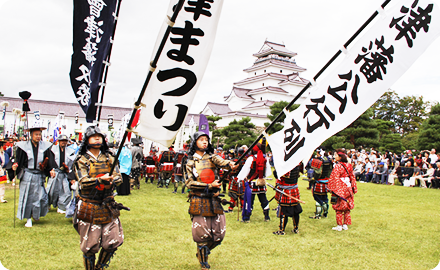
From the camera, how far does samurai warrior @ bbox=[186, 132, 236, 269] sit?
13.9 ft

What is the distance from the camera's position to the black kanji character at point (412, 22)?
2906 millimetres

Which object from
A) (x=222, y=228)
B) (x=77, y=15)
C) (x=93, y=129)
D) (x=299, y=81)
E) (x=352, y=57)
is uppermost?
(x=299, y=81)

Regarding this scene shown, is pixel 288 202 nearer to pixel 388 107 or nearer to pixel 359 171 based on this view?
pixel 359 171

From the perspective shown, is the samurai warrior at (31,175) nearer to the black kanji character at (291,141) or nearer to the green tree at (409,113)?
the black kanji character at (291,141)

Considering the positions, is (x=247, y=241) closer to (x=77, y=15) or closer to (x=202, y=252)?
(x=202, y=252)

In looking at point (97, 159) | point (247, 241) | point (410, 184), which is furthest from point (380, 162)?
point (97, 159)

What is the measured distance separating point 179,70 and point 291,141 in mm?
1527

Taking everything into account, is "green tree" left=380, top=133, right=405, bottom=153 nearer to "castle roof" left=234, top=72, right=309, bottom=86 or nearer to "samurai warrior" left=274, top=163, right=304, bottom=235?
"castle roof" left=234, top=72, right=309, bottom=86

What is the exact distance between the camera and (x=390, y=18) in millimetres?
3047

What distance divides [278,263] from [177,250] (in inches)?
67.8

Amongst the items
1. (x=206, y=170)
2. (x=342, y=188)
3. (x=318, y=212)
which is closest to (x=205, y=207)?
(x=206, y=170)

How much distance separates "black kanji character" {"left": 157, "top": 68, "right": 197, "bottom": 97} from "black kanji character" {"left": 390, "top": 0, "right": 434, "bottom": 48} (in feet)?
6.94

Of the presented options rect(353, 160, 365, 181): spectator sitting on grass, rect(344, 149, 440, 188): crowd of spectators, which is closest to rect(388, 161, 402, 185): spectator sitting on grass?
rect(344, 149, 440, 188): crowd of spectators

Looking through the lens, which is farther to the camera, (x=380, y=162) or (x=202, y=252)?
(x=380, y=162)
